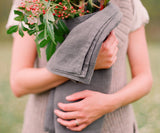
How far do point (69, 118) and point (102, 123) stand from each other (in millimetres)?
201

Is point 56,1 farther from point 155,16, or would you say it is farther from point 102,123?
point 155,16

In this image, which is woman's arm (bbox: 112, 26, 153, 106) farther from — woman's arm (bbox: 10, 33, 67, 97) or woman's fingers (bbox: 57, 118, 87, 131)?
woman's arm (bbox: 10, 33, 67, 97)

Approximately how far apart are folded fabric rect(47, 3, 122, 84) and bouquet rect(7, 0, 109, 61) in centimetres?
4

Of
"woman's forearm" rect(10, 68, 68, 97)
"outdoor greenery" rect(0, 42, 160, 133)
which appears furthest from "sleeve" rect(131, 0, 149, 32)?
"outdoor greenery" rect(0, 42, 160, 133)

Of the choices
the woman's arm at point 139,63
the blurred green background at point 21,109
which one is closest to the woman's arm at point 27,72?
the woman's arm at point 139,63

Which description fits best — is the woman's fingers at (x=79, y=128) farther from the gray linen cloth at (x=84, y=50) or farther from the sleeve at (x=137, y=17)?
the sleeve at (x=137, y=17)

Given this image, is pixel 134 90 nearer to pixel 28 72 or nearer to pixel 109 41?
pixel 109 41

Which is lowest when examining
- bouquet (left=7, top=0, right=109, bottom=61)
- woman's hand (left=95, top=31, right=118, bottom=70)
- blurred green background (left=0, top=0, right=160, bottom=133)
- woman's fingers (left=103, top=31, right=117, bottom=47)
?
blurred green background (left=0, top=0, right=160, bottom=133)

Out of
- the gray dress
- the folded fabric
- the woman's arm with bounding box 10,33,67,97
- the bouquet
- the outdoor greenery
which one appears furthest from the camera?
the outdoor greenery

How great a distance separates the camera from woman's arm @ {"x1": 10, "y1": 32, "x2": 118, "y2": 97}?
4.35ft

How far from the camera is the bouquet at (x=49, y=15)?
3.23 ft

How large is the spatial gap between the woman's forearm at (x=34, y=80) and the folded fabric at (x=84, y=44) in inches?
5.7

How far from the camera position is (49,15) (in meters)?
0.97

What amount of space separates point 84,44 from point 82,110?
1.16 ft
